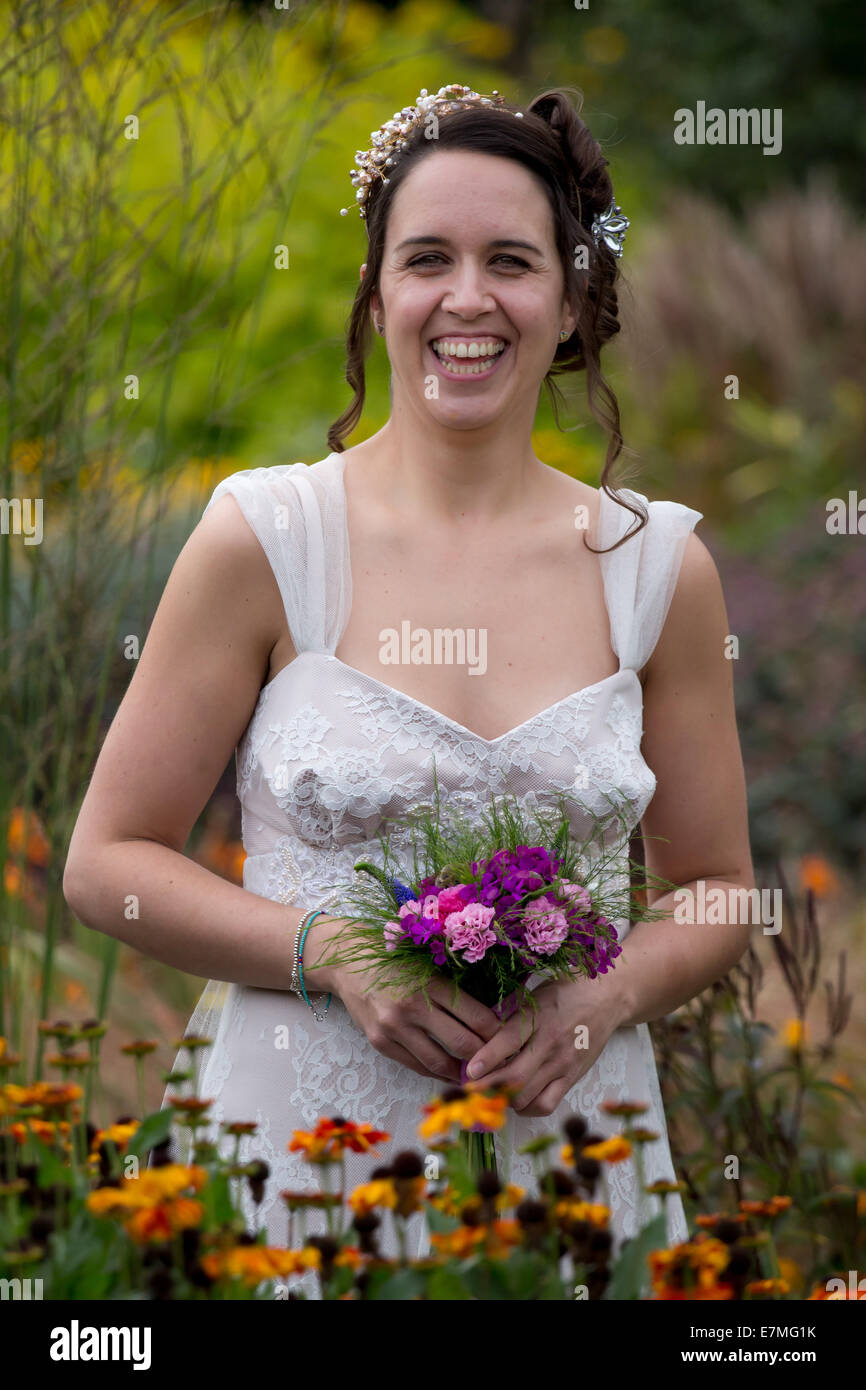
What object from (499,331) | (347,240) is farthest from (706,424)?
(499,331)

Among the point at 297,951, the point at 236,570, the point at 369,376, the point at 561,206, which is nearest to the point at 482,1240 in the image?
the point at 297,951

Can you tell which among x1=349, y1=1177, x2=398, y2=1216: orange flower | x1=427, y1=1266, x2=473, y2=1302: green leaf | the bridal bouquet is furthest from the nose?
x1=427, y1=1266, x2=473, y2=1302: green leaf

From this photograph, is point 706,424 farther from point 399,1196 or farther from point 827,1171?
point 399,1196

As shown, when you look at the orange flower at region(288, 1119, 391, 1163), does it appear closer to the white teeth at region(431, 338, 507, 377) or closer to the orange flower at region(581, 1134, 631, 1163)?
the orange flower at region(581, 1134, 631, 1163)

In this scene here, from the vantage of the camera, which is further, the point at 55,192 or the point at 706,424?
the point at 706,424

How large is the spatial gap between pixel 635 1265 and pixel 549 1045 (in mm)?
858

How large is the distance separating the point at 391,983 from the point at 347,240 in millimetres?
8933

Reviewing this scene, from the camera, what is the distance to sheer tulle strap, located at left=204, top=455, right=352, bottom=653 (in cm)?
233

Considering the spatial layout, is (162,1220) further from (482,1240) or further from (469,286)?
(469,286)

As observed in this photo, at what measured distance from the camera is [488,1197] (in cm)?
119

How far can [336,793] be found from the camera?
88.7 inches

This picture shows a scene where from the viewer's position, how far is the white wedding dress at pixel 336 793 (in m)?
2.27

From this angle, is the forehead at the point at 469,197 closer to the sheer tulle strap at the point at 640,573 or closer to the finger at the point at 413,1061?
the sheer tulle strap at the point at 640,573
